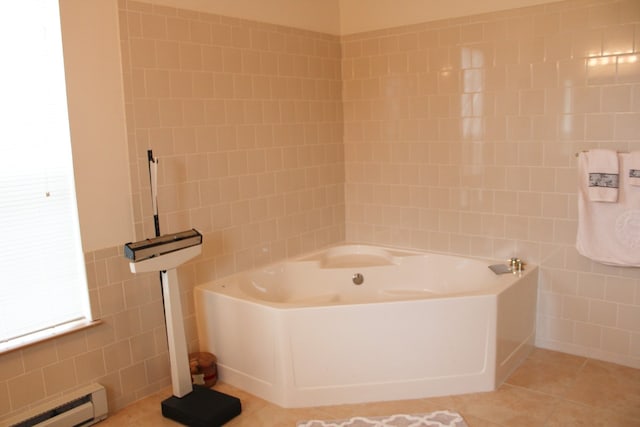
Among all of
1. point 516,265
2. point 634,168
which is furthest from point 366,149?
point 634,168

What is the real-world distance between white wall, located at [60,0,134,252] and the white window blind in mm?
50

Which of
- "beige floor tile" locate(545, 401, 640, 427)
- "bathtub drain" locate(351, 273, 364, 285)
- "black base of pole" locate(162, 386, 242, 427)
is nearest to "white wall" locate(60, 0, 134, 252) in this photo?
"black base of pole" locate(162, 386, 242, 427)

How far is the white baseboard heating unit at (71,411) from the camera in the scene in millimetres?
2693

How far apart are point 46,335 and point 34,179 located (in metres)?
0.75

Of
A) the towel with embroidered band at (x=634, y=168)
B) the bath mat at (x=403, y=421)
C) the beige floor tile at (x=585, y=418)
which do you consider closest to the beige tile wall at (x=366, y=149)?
the towel with embroidered band at (x=634, y=168)

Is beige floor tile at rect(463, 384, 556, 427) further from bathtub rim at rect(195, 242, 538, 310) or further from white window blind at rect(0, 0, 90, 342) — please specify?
white window blind at rect(0, 0, 90, 342)

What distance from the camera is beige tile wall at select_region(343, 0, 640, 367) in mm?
3309

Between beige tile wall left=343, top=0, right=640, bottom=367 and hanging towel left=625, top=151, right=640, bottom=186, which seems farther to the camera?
beige tile wall left=343, top=0, right=640, bottom=367

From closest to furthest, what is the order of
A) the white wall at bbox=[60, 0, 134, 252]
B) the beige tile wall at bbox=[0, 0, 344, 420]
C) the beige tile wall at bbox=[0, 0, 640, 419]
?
the white wall at bbox=[60, 0, 134, 252], the beige tile wall at bbox=[0, 0, 344, 420], the beige tile wall at bbox=[0, 0, 640, 419]

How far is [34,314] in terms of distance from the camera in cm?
275

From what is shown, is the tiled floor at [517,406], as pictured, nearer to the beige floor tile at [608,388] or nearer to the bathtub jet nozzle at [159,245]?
the beige floor tile at [608,388]

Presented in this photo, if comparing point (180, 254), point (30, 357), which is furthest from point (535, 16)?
point (30, 357)

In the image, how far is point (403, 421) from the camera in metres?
2.85

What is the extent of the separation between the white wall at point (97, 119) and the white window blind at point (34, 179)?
0.16 ft
